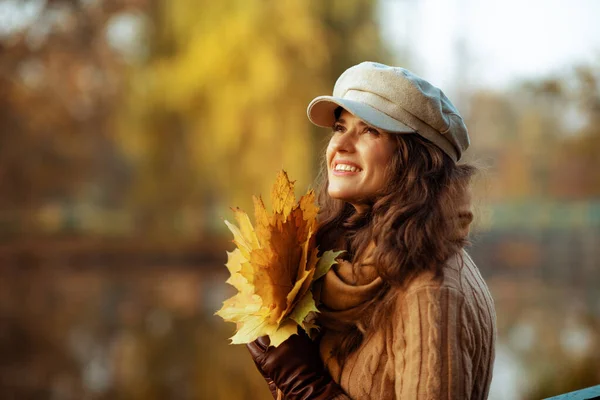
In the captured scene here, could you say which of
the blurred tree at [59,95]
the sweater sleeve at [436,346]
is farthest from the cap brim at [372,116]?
the blurred tree at [59,95]

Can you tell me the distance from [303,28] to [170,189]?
10.1ft

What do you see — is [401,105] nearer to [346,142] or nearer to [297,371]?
[346,142]

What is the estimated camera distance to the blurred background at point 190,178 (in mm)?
6969

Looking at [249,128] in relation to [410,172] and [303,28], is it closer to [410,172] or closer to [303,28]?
[303,28]

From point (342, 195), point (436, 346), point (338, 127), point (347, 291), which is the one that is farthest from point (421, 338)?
point (338, 127)

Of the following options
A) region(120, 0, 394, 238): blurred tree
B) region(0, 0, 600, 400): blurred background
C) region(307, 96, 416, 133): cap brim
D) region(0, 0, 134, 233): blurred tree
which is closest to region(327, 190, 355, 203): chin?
region(307, 96, 416, 133): cap brim

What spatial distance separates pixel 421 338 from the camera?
102 cm

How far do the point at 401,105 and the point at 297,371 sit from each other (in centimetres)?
40

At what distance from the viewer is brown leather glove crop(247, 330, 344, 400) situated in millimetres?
1119

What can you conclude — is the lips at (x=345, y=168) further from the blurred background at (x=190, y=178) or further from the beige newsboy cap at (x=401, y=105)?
the blurred background at (x=190, y=178)

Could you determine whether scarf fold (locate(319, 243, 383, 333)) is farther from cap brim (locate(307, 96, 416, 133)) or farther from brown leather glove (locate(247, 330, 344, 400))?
cap brim (locate(307, 96, 416, 133))

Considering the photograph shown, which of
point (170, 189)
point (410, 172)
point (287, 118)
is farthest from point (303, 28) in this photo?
point (410, 172)

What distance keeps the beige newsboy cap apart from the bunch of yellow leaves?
15cm

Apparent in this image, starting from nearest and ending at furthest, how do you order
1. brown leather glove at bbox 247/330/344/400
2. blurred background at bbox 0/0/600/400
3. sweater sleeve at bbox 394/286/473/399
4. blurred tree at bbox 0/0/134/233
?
sweater sleeve at bbox 394/286/473/399, brown leather glove at bbox 247/330/344/400, blurred background at bbox 0/0/600/400, blurred tree at bbox 0/0/134/233
